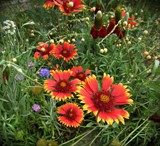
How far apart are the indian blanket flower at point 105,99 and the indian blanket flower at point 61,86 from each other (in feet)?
0.32

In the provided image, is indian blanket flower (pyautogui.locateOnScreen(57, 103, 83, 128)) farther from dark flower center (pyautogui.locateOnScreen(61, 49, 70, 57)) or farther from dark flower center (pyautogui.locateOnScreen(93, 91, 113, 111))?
dark flower center (pyautogui.locateOnScreen(61, 49, 70, 57))

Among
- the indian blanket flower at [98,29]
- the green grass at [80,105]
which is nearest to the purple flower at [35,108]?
the green grass at [80,105]

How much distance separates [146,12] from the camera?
3094 mm

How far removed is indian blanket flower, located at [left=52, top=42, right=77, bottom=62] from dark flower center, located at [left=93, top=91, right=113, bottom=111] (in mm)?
441

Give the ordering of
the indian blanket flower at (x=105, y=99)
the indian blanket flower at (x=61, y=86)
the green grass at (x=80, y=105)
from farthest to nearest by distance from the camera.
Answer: the green grass at (x=80, y=105)
the indian blanket flower at (x=61, y=86)
the indian blanket flower at (x=105, y=99)

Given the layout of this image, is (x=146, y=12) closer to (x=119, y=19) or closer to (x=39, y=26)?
(x=39, y=26)

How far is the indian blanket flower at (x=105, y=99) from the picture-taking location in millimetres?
1426

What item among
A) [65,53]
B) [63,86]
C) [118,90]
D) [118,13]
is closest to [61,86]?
[63,86]

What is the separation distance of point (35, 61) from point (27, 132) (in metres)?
0.49

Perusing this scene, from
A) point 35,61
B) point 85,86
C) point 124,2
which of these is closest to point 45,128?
point 85,86

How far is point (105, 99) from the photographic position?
1518mm

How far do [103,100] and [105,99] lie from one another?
18 mm

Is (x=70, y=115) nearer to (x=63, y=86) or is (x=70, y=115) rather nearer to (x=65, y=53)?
(x=63, y=86)

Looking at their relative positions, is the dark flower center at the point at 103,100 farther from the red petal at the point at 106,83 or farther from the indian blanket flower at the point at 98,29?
the indian blanket flower at the point at 98,29
